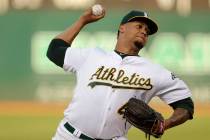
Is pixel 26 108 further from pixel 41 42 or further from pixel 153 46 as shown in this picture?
pixel 153 46

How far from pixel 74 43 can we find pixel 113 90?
8.04 metres

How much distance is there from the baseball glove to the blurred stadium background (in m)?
7.87

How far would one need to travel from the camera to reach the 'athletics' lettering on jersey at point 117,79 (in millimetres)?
3979

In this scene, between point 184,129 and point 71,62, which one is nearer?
point 71,62

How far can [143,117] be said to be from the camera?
3.86 metres

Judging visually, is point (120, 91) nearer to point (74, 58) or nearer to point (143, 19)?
point (74, 58)

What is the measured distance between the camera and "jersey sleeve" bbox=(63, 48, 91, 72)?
4109 millimetres

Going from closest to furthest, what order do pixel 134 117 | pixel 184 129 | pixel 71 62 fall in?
pixel 134 117, pixel 71 62, pixel 184 129

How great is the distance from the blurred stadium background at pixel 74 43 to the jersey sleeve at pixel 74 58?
7.67 m

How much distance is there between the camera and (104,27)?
40.6 feet

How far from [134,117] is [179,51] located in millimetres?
8492

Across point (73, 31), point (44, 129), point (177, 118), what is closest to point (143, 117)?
point (177, 118)

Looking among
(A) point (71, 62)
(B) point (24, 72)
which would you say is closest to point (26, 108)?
(B) point (24, 72)

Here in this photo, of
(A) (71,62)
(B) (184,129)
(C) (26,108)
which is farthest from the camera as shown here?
(C) (26,108)
